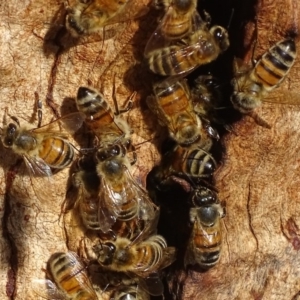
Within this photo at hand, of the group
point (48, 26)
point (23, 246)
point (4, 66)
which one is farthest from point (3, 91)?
point (23, 246)

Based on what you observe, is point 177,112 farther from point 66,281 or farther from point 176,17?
point 66,281

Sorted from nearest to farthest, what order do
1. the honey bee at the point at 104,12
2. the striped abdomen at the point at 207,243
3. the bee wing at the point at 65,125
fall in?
the honey bee at the point at 104,12, the bee wing at the point at 65,125, the striped abdomen at the point at 207,243

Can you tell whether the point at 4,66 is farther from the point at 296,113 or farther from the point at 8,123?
the point at 296,113

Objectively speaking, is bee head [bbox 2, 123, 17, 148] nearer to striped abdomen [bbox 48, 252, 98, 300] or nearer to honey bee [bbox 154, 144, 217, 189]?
striped abdomen [bbox 48, 252, 98, 300]

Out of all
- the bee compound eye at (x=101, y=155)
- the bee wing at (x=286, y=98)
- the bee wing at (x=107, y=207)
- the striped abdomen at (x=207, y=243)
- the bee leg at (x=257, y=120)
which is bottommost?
the striped abdomen at (x=207, y=243)

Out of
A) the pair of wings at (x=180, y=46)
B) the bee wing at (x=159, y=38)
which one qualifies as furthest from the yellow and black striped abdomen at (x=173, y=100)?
the bee wing at (x=159, y=38)

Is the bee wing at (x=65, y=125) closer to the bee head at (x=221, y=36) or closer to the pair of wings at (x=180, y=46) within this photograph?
the pair of wings at (x=180, y=46)
